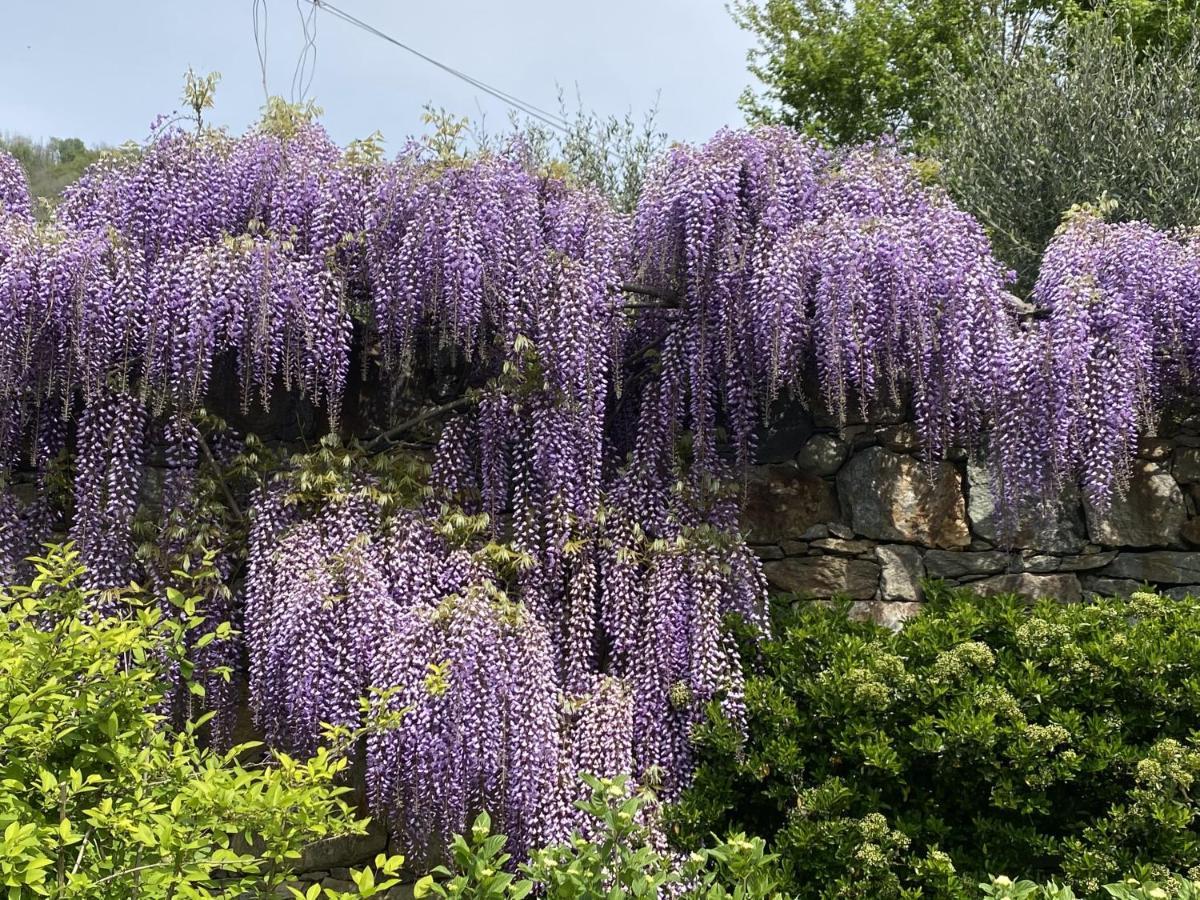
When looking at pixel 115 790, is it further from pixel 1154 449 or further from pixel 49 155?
pixel 49 155

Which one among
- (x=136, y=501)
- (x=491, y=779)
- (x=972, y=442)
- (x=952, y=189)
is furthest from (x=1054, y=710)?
(x=952, y=189)

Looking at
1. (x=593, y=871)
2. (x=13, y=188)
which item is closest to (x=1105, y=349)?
(x=593, y=871)

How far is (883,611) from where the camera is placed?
14.6 feet

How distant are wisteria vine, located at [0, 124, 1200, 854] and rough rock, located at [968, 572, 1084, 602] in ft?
Answer: 1.49

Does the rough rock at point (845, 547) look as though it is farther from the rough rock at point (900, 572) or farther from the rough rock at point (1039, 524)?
the rough rock at point (1039, 524)

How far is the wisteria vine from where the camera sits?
4078mm

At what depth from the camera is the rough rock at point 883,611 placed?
4.43 m

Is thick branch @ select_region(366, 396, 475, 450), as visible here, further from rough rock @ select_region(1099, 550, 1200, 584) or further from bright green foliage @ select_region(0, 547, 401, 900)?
rough rock @ select_region(1099, 550, 1200, 584)

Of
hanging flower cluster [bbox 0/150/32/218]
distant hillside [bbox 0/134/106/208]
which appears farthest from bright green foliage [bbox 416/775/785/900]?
distant hillside [bbox 0/134/106/208]

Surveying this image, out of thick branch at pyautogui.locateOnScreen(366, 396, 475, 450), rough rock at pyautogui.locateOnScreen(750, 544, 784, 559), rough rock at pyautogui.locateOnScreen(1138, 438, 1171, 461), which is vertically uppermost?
thick branch at pyautogui.locateOnScreen(366, 396, 475, 450)

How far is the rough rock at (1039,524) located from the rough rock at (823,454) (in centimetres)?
60

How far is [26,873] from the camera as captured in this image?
2006mm

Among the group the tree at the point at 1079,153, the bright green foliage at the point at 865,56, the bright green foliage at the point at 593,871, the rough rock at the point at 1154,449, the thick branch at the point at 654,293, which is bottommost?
the bright green foliage at the point at 593,871

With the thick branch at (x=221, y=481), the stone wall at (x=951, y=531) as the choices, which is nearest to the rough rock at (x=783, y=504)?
the stone wall at (x=951, y=531)
